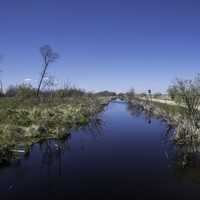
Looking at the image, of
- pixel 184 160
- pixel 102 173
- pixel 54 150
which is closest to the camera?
pixel 102 173

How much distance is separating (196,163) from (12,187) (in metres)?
11.5

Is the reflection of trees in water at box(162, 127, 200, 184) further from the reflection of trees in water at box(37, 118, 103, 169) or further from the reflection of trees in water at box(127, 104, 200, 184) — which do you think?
the reflection of trees in water at box(37, 118, 103, 169)

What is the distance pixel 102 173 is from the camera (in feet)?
46.0

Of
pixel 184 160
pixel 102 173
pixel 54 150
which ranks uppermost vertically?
pixel 54 150

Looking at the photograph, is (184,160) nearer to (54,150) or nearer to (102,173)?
(102,173)

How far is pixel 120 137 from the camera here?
25109 mm

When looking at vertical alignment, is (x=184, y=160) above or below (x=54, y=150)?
below

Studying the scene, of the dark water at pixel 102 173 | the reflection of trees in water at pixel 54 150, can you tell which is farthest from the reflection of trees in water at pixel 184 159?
the reflection of trees in water at pixel 54 150

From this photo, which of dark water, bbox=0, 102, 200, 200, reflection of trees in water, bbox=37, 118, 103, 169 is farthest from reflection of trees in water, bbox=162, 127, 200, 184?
reflection of trees in water, bbox=37, 118, 103, 169

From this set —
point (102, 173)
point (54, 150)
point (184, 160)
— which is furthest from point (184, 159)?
point (54, 150)

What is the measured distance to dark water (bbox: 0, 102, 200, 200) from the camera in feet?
37.3

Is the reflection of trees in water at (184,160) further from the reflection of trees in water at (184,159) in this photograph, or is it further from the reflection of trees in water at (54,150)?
the reflection of trees in water at (54,150)

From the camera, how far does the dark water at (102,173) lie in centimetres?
1138

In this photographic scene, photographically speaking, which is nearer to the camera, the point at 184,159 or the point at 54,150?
the point at 184,159
